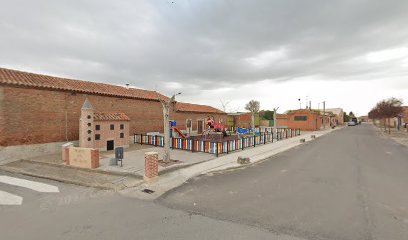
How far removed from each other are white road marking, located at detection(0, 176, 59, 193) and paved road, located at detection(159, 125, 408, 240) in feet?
15.2

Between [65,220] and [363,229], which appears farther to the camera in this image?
[65,220]

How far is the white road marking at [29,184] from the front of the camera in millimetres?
7589

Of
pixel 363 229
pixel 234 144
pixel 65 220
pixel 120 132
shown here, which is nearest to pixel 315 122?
pixel 234 144

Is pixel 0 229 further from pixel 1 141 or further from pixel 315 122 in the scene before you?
pixel 315 122

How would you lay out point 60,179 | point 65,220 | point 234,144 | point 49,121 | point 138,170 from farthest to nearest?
1. point 234,144
2. point 49,121
3. point 138,170
4. point 60,179
5. point 65,220

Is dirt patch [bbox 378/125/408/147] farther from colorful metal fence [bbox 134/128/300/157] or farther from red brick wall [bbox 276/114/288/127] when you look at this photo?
red brick wall [bbox 276/114/288/127]

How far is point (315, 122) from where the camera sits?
4212 cm

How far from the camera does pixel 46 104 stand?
45.8ft

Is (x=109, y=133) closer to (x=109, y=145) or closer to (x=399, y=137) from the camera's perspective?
(x=109, y=145)

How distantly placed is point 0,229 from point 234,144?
44.2 feet

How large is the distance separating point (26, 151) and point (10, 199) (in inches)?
307

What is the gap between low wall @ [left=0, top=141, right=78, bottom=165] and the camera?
11.8 metres

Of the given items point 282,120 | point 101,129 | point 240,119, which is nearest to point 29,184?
point 101,129

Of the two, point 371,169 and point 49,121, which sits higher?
point 49,121
